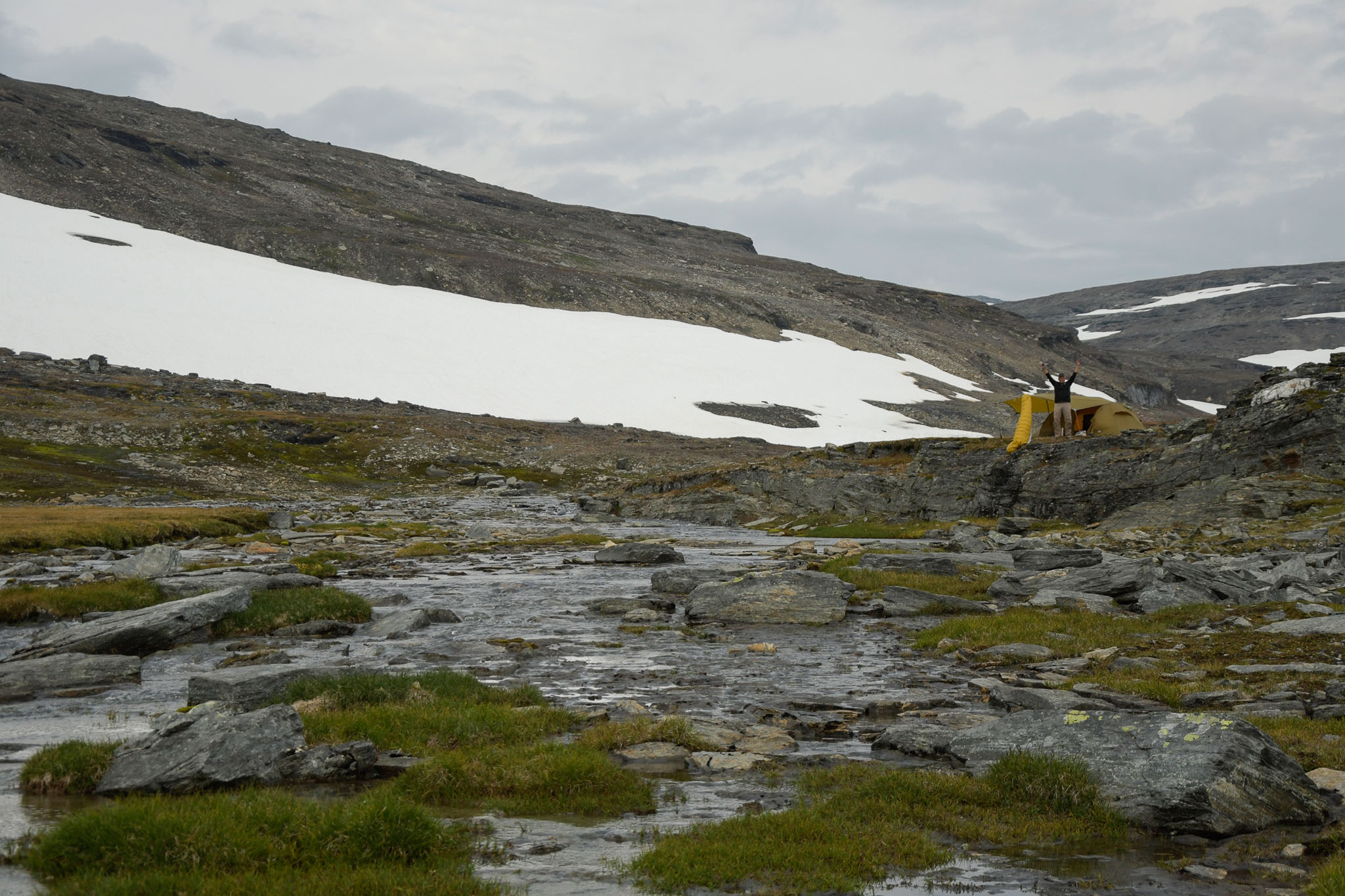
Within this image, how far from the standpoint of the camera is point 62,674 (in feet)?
50.8

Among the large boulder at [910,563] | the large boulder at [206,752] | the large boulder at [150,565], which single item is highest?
the large boulder at [206,752]

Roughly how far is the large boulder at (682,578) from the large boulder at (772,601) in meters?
2.94

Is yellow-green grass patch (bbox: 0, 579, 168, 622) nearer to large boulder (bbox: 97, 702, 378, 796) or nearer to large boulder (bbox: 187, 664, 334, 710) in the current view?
large boulder (bbox: 187, 664, 334, 710)

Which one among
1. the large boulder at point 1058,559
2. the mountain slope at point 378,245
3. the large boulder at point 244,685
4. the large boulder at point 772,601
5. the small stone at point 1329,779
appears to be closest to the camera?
the small stone at point 1329,779

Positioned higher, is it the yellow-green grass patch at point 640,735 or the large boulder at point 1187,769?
the large boulder at point 1187,769

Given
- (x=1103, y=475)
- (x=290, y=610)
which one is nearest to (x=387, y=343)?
(x=1103, y=475)

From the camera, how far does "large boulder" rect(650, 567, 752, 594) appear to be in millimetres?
27453

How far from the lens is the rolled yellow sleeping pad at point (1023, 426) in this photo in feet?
148

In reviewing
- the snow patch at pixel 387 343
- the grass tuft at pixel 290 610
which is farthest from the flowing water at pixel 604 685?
the snow patch at pixel 387 343

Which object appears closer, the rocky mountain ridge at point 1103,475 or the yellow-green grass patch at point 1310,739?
the yellow-green grass patch at point 1310,739

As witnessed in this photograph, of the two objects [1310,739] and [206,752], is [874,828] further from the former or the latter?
[206,752]

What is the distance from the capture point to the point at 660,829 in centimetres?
898

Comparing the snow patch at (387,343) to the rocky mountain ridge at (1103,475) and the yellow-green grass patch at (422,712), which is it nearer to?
the rocky mountain ridge at (1103,475)

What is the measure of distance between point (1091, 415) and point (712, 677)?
3861cm
